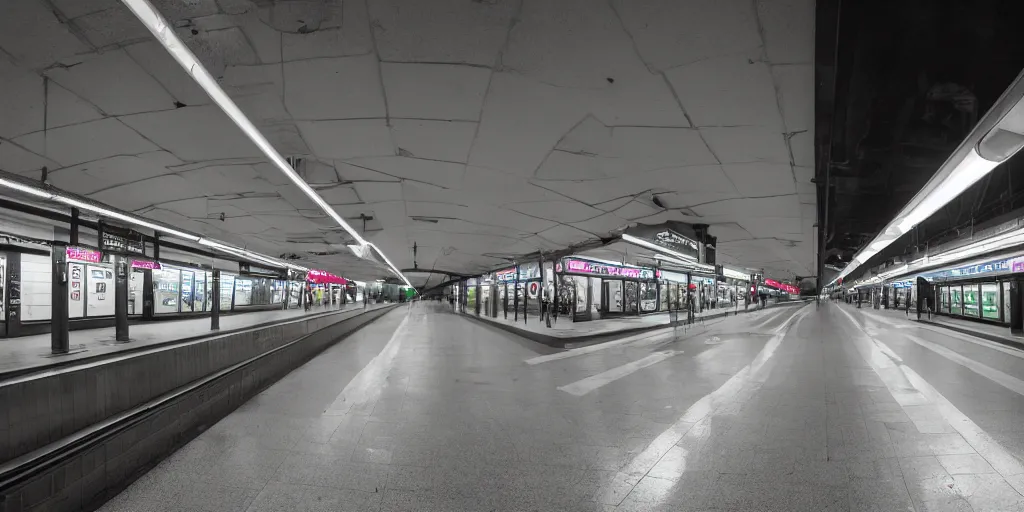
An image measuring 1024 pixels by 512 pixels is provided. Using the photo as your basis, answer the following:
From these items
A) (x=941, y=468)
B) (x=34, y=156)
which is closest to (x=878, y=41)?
(x=941, y=468)

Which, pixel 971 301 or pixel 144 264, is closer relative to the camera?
pixel 144 264

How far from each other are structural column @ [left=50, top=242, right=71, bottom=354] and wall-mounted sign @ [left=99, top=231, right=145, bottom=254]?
1.95ft

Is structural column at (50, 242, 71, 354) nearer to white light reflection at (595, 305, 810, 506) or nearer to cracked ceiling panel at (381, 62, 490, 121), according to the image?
cracked ceiling panel at (381, 62, 490, 121)

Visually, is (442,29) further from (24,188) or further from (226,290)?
(226,290)

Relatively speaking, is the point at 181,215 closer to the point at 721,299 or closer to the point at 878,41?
the point at 878,41

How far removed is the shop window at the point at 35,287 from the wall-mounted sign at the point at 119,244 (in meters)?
3.46

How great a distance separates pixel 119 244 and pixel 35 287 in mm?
4338

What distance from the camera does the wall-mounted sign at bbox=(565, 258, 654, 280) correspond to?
65.4ft

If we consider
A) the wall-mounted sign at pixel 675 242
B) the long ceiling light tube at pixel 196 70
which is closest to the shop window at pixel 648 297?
the wall-mounted sign at pixel 675 242

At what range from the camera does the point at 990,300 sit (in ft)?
58.0

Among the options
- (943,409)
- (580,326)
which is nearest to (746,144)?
(943,409)

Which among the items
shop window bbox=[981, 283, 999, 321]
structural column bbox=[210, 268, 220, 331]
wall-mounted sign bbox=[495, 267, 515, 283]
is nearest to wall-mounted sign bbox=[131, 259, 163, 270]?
structural column bbox=[210, 268, 220, 331]

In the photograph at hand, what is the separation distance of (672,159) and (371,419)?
4.88 metres

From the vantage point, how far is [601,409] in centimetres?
565
